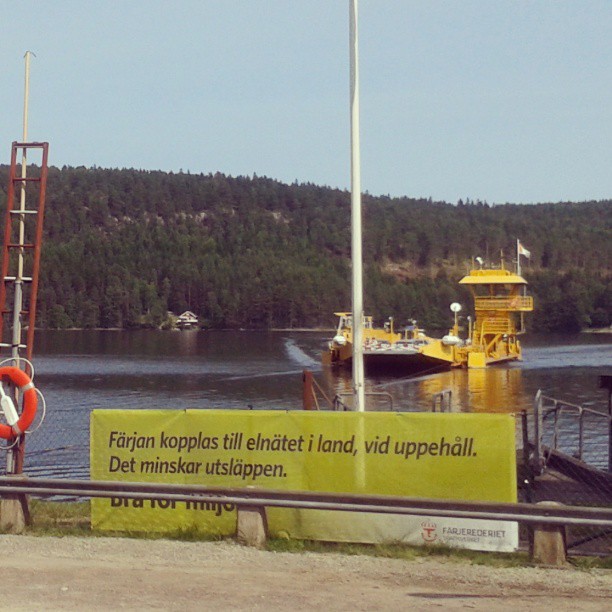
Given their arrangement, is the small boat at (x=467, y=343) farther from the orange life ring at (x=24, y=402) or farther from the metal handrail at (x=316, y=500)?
the metal handrail at (x=316, y=500)

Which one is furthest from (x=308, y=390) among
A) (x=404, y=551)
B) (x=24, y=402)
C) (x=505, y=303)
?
(x=505, y=303)

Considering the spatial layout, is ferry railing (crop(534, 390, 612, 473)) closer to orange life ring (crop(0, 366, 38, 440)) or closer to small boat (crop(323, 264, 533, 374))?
orange life ring (crop(0, 366, 38, 440))

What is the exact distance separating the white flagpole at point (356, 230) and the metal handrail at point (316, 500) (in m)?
2.25

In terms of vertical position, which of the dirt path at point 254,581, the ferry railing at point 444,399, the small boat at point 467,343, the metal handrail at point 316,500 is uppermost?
the small boat at point 467,343

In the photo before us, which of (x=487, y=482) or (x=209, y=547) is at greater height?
(x=487, y=482)

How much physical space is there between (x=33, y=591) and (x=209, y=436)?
330 cm

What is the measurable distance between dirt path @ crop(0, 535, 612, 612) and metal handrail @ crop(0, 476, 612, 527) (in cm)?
52

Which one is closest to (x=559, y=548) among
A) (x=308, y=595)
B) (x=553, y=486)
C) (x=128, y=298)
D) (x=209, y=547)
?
(x=308, y=595)

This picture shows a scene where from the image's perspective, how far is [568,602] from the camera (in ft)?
30.3

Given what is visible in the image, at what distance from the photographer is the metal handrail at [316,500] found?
410 inches

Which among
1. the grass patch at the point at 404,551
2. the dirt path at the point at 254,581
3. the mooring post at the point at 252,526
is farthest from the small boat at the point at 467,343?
the dirt path at the point at 254,581

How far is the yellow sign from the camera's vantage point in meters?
11.5

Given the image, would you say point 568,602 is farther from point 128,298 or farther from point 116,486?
point 128,298

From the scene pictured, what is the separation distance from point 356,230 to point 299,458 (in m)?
3.30
